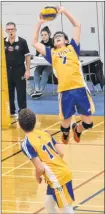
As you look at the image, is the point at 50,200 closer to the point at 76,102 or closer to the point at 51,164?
the point at 51,164

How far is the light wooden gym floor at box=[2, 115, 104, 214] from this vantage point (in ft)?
41.7

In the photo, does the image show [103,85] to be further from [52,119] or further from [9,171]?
[9,171]

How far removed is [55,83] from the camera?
2225 cm

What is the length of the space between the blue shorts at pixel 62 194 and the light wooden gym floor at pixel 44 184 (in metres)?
2.38

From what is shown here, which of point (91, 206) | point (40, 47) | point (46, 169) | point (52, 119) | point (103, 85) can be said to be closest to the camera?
point (46, 169)

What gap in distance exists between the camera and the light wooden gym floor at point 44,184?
41.7ft

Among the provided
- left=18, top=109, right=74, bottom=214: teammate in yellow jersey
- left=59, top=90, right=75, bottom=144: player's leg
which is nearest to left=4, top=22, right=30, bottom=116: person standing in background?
left=59, top=90, right=75, bottom=144: player's leg

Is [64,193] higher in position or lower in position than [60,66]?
lower

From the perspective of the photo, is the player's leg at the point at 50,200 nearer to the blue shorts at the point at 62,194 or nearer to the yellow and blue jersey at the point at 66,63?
the blue shorts at the point at 62,194

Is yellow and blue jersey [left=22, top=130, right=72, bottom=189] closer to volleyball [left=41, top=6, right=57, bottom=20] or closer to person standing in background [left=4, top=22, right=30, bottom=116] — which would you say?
volleyball [left=41, top=6, right=57, bottom=20]

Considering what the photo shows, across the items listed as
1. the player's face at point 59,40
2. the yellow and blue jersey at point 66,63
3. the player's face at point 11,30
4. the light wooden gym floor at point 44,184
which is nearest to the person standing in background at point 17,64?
the player's face at point 11,30

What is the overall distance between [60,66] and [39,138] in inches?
79.6

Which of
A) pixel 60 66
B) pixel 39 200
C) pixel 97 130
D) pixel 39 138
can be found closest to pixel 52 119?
pixel 97 130

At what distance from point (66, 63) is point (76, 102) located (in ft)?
2.52
